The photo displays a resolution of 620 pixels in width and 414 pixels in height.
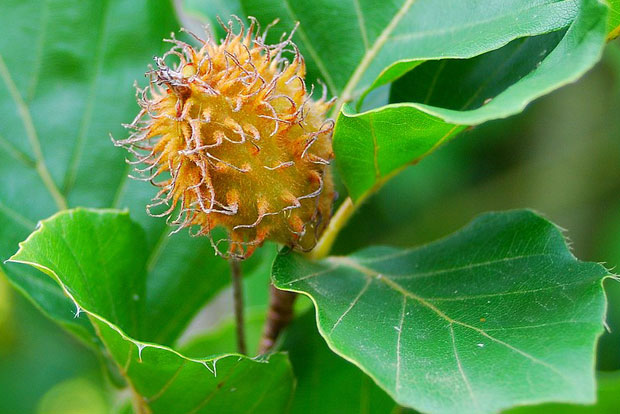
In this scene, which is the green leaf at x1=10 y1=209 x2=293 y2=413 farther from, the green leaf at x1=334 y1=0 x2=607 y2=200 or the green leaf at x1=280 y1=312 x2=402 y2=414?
the green leaf at x1=334 y1=0 x2=607 y2=200

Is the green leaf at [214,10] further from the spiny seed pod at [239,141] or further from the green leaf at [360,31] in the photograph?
the spiny seed pod at [239,141]

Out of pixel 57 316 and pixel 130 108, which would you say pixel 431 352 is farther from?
pixel 130 108

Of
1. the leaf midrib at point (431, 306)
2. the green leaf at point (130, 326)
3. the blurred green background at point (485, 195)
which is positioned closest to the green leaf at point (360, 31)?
the leaf midrib at point (431, 306)

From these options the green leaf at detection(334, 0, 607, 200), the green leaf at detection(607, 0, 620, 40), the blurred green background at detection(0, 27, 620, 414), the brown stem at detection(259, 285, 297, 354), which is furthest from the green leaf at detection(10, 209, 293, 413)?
the blurred green background at detection(0, 27, 620, 414)

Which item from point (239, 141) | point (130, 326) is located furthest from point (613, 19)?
point (130, 326)

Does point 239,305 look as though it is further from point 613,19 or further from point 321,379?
point 613,19

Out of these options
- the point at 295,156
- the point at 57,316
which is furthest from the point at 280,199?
the point at 57,316

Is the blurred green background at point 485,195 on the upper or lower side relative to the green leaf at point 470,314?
lower
